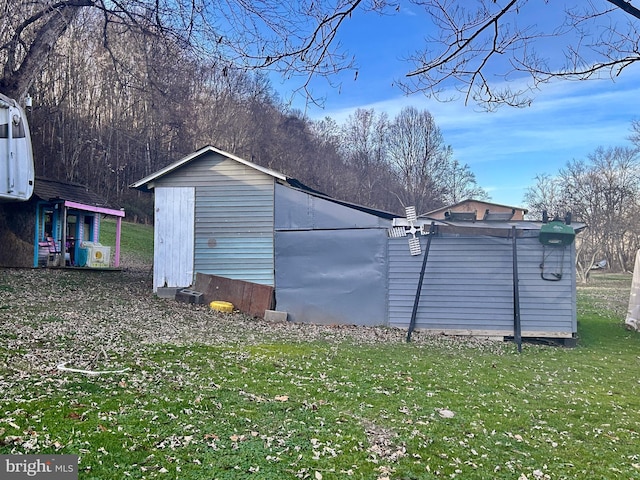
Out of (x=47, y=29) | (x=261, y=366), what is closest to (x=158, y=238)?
(x=47, y=29)

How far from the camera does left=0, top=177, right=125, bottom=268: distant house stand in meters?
15.4

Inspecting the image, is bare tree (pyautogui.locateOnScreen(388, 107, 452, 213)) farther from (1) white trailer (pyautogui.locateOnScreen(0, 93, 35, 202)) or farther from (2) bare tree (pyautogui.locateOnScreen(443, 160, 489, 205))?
(1) white trailer (pyautogui.locateOnScreen(0, 93, 35, 202))

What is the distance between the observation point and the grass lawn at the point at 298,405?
3.78 meters

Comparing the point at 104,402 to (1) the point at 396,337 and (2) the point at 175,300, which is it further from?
(2) the point at 175,300

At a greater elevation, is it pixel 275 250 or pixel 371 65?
pixel 371 65

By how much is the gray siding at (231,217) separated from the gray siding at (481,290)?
4.18 m

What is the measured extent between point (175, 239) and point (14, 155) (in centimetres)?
595

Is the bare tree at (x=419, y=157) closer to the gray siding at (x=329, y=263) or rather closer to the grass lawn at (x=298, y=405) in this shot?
the gray siding at (x=329, y=263)

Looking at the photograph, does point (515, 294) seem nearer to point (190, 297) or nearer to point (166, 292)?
point (190, 297)

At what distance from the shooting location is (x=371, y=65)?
5.62m

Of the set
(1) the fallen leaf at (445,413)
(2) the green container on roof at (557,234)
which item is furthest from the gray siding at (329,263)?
(1) the fallen leaf at (445,413)

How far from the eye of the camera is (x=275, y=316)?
13.1 meters

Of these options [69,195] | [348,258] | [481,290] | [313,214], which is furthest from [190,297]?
[481,290]

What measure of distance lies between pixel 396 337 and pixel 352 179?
138ft
